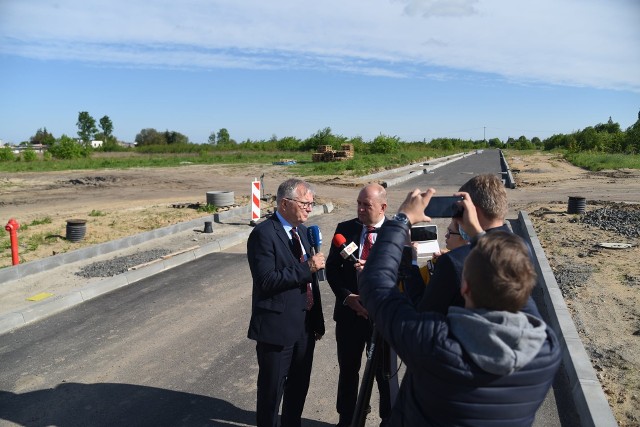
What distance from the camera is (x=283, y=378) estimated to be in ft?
11.5

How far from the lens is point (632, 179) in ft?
82.6

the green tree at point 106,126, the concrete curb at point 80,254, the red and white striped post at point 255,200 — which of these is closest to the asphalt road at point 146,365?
the concrete curb at point 80,254

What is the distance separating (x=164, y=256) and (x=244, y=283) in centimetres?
217

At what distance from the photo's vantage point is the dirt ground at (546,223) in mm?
5211

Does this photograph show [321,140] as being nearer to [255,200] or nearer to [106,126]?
[255,200]

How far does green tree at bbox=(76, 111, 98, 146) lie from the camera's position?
103m

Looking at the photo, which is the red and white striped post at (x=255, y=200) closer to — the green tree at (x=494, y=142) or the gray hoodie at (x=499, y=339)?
the gray hoodie at (x=499, y=339)

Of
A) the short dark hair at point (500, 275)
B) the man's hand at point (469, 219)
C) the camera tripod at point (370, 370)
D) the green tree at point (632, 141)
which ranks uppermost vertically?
the green tree at point (632, 141)

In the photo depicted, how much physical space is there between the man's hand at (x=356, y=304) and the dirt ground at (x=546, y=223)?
2196 millimetres

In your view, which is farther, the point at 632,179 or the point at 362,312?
the point at 632,179

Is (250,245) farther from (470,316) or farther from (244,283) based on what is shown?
(244,283)

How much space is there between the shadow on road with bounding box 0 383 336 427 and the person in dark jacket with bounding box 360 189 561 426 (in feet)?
8.55

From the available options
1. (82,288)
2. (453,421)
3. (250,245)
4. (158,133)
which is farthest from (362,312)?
(158,133)

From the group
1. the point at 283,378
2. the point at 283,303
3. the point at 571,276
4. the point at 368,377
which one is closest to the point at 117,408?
the point at 283,378
